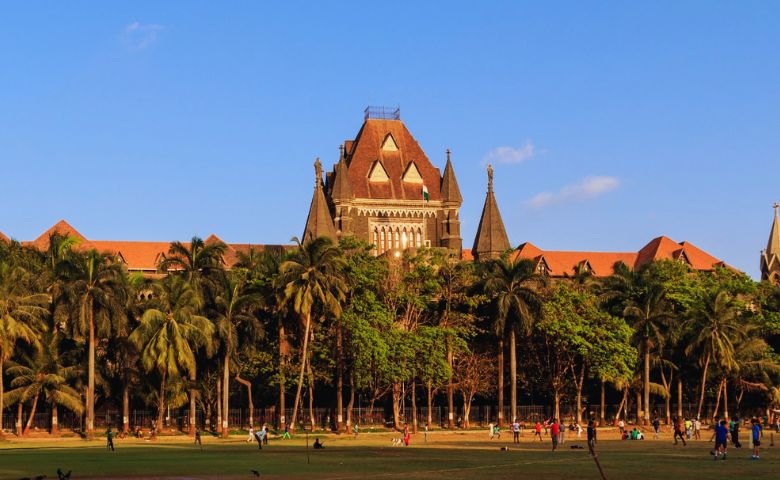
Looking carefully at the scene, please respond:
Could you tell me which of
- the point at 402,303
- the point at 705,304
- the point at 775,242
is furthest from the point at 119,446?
the point at 775,242

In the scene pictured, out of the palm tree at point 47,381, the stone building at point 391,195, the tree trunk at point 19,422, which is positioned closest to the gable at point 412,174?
the stone building at point 391,195

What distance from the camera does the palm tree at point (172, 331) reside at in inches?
2689

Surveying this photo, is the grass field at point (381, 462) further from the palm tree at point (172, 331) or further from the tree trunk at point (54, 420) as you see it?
the tree trunk at point (54, 420)

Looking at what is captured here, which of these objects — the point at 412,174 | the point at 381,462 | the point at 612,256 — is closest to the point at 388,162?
the point at 412,174

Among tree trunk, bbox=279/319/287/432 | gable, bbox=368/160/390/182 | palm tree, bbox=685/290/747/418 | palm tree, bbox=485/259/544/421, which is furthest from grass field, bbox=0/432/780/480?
gable, bbox=368/160/390/182

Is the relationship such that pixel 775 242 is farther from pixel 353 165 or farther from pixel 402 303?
pixel 402 303

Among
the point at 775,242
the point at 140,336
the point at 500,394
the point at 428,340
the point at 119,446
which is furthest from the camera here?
the point at 775,242

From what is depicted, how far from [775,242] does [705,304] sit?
55128mm

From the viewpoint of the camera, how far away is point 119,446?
59.5 meters

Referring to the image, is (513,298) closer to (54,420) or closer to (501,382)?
(501,382)

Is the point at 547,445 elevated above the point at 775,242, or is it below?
below

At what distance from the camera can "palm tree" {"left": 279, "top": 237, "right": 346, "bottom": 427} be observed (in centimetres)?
7350

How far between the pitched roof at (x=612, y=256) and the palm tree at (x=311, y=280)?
2167 inches

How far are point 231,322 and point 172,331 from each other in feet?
19.0
